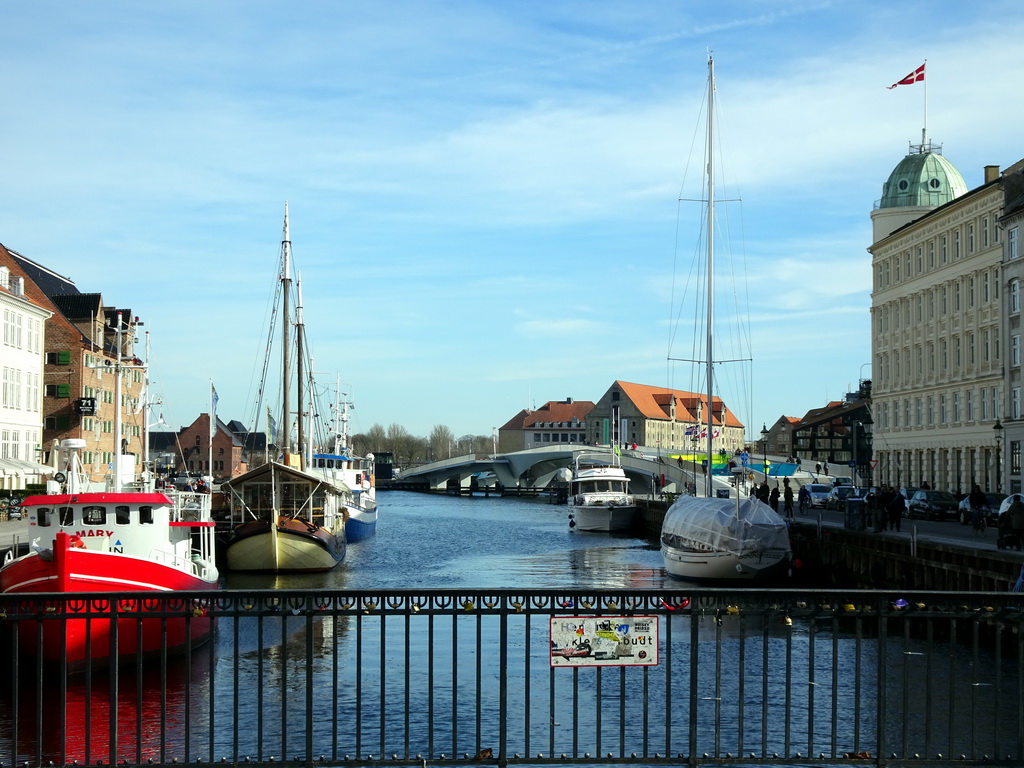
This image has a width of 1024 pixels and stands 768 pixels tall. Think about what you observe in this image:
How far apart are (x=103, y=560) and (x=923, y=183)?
255 feet

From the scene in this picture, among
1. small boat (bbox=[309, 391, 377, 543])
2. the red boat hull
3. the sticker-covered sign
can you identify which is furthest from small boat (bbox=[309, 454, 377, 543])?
the sticker-covered sign

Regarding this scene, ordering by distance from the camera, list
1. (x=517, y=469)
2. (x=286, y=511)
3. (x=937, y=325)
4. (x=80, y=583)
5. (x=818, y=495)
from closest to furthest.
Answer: (x=80, y=583), (x=286, y=511), (x=818, y=495), (x=937, y=325), (x=517, y=469)

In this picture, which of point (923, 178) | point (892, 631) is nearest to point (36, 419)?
point (892, 631)

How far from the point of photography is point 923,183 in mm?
89688

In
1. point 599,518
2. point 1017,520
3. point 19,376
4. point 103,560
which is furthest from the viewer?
point 599,518

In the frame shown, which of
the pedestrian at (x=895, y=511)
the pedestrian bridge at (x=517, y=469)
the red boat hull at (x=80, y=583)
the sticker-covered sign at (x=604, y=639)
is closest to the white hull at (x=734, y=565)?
the pedestrian at (x=895, y=511)

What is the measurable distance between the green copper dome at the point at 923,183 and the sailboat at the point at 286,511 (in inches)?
1910

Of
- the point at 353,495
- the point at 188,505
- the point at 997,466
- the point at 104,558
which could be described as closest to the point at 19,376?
the point at 353,495

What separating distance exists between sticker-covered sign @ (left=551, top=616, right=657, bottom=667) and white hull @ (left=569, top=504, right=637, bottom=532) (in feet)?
217

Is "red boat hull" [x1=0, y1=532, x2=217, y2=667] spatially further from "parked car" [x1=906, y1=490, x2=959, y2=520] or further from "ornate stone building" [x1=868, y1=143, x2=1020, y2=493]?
"ornate stone building" [x1=868, y1=143, x2=1020, y2=493]

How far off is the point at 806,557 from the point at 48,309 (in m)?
46.9

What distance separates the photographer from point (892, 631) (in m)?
27.4

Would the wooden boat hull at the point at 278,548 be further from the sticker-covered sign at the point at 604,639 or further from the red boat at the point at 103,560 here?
the sticker-covered sign at the point at 604,639

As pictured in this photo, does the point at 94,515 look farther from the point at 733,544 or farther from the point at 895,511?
the point at 895,511
